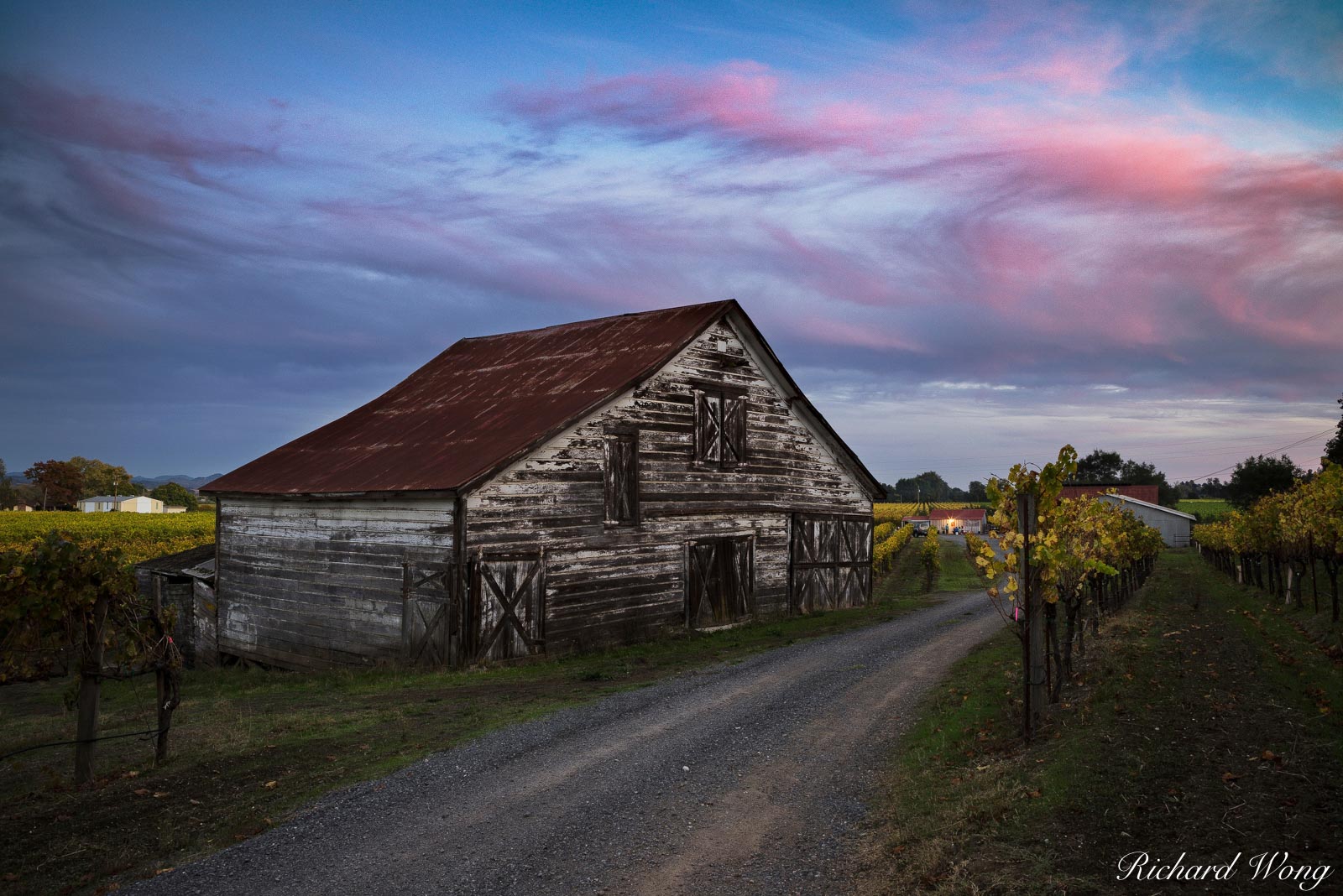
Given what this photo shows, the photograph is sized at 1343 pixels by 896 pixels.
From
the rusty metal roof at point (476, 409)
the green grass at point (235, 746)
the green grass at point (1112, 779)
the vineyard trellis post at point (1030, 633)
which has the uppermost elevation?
the rusty metal roof at point (476, 409)

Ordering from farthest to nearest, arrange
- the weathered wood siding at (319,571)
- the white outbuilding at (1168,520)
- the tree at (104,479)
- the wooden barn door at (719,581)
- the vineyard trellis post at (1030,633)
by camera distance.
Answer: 1. the tree at (104,479)
2. the white outbuilding at (1168,520)
3. the wooden barn door at (719,581)
4. the weathered wood siding at (319,571)
5. the vineyard trellis post at (1030,633)

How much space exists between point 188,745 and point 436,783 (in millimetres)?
3979

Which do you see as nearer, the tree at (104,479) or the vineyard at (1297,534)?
the vineyard at (1297,534)

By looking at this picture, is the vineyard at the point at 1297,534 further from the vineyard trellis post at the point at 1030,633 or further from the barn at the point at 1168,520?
the barn at the point at 1168,520

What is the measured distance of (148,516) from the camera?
66438mm

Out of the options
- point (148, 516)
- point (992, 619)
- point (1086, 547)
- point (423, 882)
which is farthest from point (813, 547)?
point (148, 516)

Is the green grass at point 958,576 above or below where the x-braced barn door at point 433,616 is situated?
below

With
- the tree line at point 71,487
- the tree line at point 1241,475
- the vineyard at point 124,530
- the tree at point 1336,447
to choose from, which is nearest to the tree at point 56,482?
the tree line at point 71,487

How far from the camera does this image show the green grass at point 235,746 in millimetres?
7609

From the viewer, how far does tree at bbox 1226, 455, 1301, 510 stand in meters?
84.2

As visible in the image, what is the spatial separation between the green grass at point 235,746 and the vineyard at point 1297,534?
537 inches

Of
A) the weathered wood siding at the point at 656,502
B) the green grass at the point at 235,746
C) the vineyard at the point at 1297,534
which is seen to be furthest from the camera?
the vineyard at the point at 1297,534

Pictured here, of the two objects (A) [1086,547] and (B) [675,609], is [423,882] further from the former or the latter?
(B) [675,609]

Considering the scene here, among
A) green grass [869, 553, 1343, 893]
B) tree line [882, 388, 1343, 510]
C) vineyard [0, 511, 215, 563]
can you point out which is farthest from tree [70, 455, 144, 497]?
green grass [869, 553, 1343, 893]
